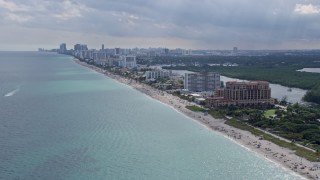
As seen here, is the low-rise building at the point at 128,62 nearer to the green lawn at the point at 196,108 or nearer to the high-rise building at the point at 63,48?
the green lawn at the point at 196,108

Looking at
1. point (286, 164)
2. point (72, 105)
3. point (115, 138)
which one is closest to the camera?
point (286, 164)

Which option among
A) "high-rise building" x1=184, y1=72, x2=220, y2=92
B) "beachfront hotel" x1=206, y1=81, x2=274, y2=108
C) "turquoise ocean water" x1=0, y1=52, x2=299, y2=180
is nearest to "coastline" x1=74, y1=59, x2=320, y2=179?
"turquoise ocean water" x1=0, y1=52, x2=299, y2=180

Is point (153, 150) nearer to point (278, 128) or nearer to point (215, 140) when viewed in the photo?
point (215, 140)

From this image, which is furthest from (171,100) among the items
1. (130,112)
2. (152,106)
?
(130,112)

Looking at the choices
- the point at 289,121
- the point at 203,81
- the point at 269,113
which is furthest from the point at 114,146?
the point at 203,81

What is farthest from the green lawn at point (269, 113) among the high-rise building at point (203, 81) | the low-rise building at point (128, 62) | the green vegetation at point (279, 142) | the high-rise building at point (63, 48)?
the high-rise building at point (63, 48)

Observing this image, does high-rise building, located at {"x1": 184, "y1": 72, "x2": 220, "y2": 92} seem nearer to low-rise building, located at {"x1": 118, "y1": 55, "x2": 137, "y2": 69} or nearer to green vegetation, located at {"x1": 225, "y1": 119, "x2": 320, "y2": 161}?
green vegetation, located at {"x1": 225, "y1": 119, "x2": 320, "y2": 161}

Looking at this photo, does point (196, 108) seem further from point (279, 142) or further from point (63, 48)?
point (63, 48)

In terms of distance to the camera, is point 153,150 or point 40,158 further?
point 153,150
